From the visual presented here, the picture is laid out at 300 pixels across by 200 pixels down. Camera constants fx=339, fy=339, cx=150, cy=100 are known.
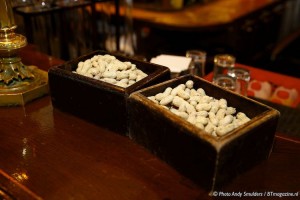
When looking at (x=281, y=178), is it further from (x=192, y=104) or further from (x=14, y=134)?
(x=14, y=134)

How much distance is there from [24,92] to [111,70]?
1.25 ft

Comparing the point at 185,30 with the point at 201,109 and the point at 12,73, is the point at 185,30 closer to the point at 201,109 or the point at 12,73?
the point at 12,73

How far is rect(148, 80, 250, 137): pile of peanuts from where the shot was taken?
93 centimetres

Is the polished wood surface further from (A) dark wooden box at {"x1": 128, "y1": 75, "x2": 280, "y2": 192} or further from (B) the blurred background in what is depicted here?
(A) dark wooden box at {"x1": 128, "y1": 75, "x2": 280, "y2": 192}

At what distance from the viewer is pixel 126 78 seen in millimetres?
1164

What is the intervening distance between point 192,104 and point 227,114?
11 cm

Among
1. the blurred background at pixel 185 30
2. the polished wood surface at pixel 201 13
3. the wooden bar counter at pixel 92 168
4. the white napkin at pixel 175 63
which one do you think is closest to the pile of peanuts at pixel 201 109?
the wooden bar counter at pixel 92 168

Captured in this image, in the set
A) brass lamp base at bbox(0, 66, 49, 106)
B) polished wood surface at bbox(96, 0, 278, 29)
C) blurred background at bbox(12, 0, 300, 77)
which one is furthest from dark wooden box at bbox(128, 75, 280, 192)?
polished wood surface at bbox(96, 0, 278, 29)

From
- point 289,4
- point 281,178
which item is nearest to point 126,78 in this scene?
point 281,178

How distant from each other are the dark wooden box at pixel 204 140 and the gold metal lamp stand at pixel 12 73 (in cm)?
50

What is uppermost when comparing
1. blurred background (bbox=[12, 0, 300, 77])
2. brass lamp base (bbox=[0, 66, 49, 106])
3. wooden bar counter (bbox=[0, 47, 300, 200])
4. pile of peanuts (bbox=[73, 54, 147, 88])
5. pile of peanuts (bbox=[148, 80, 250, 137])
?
pile of peanuts (bbox=[73, 54, 147, 88])

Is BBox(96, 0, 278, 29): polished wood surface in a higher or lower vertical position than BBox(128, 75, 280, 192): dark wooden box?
lower

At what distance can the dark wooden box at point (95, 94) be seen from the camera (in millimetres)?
1081

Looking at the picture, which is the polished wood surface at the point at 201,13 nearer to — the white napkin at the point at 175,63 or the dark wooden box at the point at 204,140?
the white napkin at the point at 175,63
